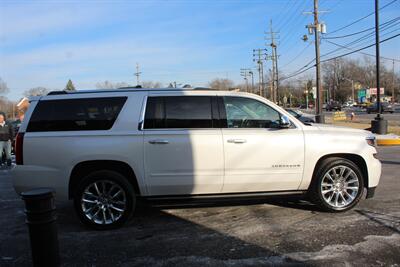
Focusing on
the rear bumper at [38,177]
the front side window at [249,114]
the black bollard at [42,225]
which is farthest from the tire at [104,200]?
the black bollard at [42,225]

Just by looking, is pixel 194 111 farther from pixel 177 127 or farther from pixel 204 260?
pixel 204 260

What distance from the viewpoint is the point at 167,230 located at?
5.64 m

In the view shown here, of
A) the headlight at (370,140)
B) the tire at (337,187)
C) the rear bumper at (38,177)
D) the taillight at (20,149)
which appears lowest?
the tire at (337,187)

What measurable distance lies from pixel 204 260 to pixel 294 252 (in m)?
1.01

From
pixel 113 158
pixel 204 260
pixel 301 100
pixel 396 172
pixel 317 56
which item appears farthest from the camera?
pixel 301 100

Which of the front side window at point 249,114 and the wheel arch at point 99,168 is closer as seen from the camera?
the wheel arch at point 99,168

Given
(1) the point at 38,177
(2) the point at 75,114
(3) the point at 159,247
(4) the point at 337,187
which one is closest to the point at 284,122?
(4) the point at 337,187

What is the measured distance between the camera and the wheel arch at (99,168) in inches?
225

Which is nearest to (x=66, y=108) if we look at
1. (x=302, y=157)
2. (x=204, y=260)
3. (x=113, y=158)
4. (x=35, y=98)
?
(x=35, y=98)

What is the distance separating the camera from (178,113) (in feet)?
19.1

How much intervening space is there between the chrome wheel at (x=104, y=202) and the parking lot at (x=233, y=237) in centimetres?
21

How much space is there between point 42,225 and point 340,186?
168 inches

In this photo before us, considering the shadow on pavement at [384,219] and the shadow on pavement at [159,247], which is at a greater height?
the shadow on pavement at [159,247]

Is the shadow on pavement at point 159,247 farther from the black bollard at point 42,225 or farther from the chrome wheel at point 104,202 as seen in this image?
the black bollard at point 42,225
